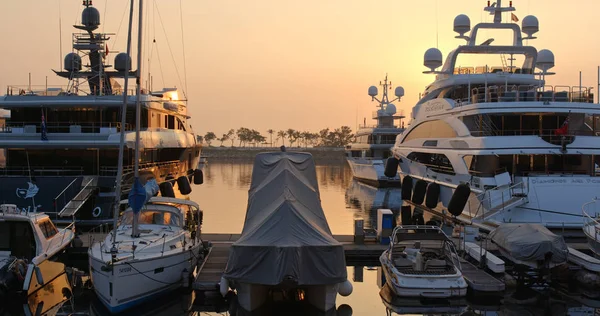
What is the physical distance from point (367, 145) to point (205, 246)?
46645 millimetres

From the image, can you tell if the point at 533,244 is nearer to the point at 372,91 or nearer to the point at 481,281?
the point at 481,281

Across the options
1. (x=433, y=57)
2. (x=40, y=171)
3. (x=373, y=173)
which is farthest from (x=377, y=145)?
(x=40, y=171)

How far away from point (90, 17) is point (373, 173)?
3487 cm

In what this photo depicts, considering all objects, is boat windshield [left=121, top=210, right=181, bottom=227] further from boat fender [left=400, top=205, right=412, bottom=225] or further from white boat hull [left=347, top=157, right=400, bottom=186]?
white boat hull [left=347, top=157, right=400, bottom=186]

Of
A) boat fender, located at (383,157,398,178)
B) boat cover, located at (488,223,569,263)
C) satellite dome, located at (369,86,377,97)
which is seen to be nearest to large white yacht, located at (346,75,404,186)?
satellite dome, located at (369,86,377,97)

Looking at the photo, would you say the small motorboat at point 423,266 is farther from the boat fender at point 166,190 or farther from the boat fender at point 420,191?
the boat fender at point 166,190

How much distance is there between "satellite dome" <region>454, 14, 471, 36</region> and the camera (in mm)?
35438

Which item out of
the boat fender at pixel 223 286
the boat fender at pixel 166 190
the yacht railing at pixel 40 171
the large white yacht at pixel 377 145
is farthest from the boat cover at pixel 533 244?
the large white yacht at pixel 377 145

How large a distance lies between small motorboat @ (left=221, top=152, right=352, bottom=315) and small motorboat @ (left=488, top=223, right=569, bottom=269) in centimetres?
593

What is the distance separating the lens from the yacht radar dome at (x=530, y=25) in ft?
114

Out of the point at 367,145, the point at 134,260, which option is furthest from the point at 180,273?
the point at 367,145

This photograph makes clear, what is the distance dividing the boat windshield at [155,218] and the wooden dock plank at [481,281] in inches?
368

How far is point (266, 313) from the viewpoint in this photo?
15.5 metres

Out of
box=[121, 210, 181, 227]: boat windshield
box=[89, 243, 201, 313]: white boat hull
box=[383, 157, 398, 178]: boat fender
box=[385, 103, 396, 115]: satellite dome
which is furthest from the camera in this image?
box=[385, 103, 396, 115]: satellite dome
